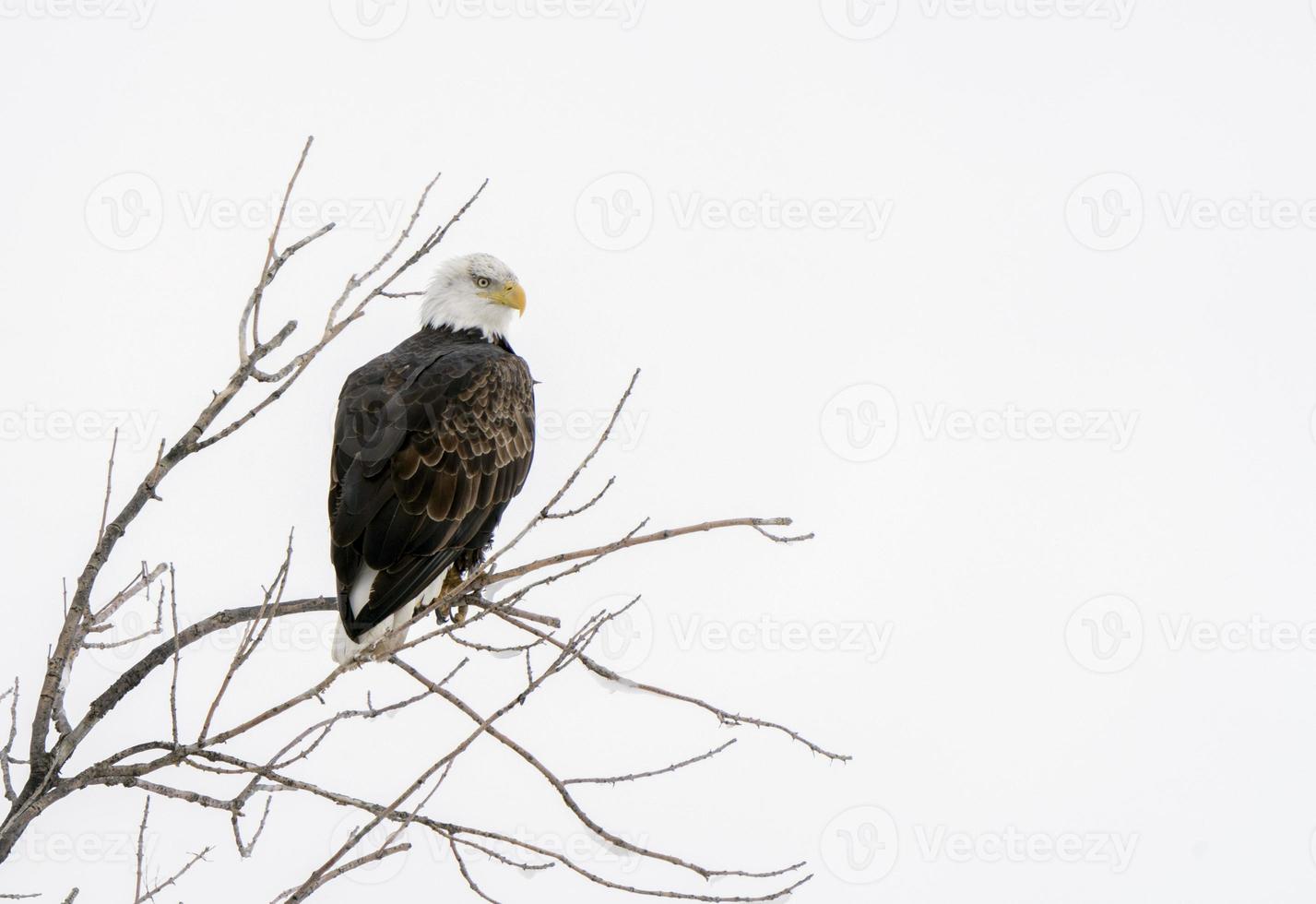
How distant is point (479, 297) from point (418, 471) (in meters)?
1.67

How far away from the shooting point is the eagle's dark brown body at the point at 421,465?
4965mm

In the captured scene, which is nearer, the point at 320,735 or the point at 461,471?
the point at 320,735

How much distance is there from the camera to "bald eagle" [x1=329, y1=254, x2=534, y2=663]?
489 centimetres

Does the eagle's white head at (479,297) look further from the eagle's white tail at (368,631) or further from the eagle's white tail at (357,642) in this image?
the eagle's white tail at (357,642)

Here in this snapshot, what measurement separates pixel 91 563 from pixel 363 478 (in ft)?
6.21

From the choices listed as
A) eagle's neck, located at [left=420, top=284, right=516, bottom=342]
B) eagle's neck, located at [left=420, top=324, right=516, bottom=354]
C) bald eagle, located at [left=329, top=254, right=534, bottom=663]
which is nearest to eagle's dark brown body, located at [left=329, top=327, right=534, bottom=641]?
bald eagle, located at [left=329, top=254, right=534, bottom=663]

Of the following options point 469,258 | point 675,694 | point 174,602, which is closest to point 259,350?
point 174,602

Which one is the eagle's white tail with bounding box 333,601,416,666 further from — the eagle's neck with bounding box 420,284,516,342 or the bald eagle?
the eagle's neck with bounding box 420,284,516,342

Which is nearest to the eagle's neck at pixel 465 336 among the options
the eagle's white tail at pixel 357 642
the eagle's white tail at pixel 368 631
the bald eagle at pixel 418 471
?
the bald eagle at pixel 418 471

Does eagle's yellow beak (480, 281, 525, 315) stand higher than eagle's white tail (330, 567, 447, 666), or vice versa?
eagle's yellow beak (480, 281, 525, 315)

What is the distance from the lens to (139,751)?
10.8 feet

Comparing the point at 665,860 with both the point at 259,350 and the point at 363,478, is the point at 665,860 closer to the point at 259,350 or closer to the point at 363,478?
the point at 259,350

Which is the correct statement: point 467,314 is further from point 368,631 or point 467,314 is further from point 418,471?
point 368,631

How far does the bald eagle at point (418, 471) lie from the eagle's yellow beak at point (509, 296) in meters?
0.33
